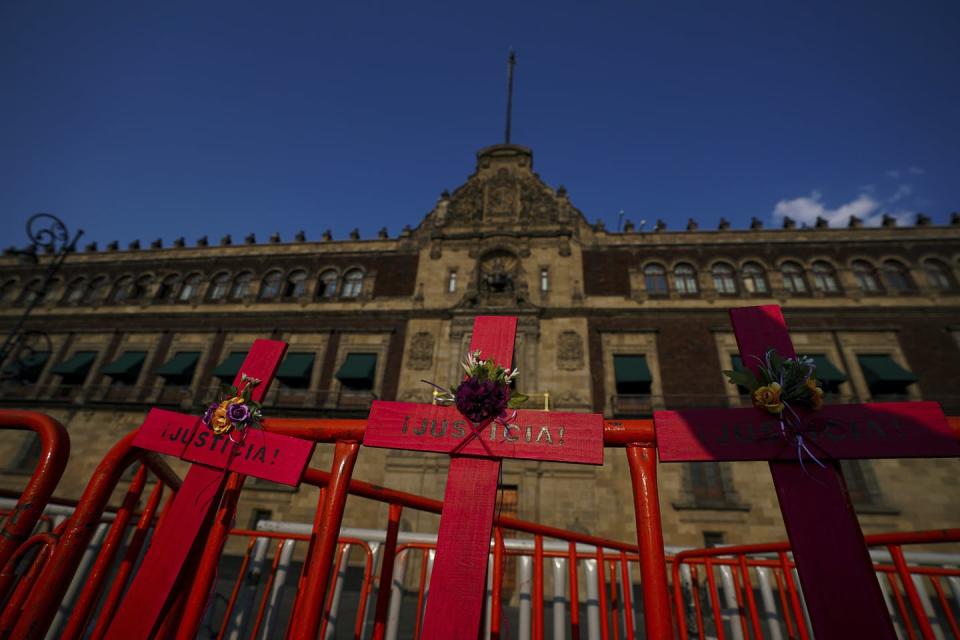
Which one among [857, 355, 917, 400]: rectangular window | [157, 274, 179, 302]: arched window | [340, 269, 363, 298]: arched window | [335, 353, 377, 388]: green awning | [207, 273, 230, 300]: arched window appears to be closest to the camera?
[857, 355, 917, 400]: rectangular window

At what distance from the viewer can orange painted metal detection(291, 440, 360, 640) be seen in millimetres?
1973

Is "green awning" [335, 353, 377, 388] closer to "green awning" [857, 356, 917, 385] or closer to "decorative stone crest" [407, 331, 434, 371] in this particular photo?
"decorative stone crest" [407, 331, 434, 371]

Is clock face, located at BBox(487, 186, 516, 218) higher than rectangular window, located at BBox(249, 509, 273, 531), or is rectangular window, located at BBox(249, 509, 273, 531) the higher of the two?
clock face, located at BBox(487, 186, 516, 218)

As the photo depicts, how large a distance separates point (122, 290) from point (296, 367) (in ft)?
39.7

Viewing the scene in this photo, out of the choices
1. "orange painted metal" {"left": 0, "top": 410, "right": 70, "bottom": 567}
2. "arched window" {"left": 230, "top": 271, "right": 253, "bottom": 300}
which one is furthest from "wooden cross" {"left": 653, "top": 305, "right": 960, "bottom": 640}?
"arched window" {"left": 230, "top": 271, "right": 253, "bottom": 300}

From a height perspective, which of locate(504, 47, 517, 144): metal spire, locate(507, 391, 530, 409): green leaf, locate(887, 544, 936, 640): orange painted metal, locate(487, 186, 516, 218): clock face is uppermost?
locate(504, 47, 517, 144): metal spire

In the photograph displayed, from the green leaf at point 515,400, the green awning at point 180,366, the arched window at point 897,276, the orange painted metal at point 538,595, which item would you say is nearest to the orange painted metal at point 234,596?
the orange painted metal at point 538,595

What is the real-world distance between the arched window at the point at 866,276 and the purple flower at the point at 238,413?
834 inches

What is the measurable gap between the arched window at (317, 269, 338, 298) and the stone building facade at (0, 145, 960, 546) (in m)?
0.07

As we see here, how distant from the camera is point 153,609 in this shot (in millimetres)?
2086

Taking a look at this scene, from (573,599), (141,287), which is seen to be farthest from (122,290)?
(573,599)

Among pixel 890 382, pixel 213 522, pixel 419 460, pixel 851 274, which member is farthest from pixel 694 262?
pixel 213 522

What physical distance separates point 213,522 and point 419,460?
38.1 ft

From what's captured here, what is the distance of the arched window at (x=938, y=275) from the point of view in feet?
50.6
